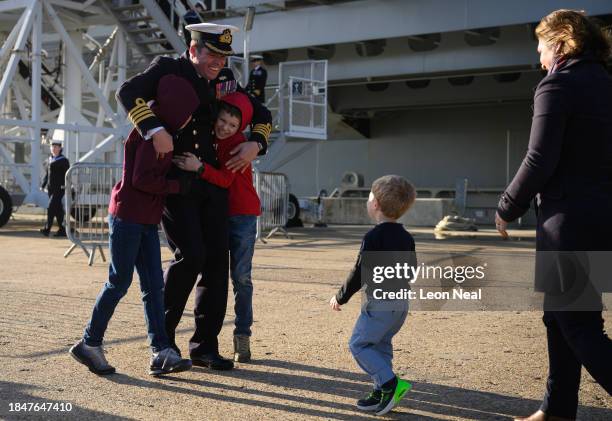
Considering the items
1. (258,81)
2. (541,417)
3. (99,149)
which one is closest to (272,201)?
(258,81)

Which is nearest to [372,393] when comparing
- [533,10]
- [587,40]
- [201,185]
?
[201,185]

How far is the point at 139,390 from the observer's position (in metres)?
4.30

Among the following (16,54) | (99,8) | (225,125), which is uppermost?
(99,8)

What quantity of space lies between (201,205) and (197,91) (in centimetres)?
65

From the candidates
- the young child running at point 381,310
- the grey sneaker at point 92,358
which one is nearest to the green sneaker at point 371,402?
the young child running at point 381,310

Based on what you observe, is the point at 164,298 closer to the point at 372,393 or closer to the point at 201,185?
the point at 201,185

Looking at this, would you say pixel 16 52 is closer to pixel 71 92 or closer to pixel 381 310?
pixel 71 92

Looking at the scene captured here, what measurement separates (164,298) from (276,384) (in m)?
0.87

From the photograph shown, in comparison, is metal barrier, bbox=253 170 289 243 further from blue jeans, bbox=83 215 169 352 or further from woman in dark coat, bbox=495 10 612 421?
woman in dark coat, bbox=495 10 612 421

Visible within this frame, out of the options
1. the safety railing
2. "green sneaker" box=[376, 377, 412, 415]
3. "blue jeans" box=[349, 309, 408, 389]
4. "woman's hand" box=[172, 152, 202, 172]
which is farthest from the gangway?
"green sneaker" box=[376, 377, 412, 415]

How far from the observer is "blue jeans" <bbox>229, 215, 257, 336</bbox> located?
5.08 metres

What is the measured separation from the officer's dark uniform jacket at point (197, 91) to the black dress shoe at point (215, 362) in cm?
111

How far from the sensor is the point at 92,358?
4.59m

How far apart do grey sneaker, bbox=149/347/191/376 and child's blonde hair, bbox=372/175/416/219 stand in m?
1.48
